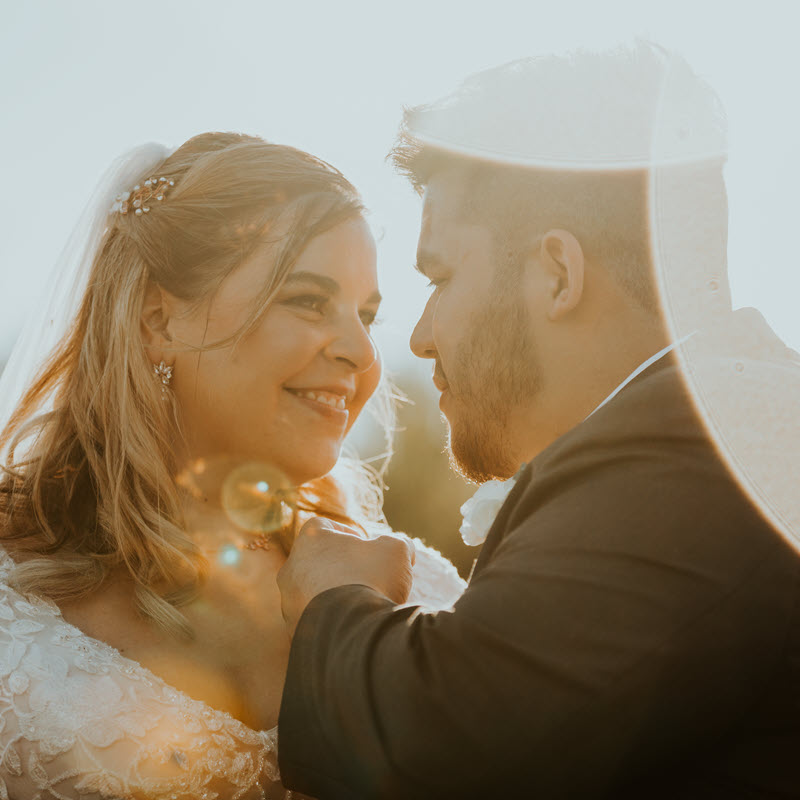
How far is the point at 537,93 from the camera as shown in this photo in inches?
104

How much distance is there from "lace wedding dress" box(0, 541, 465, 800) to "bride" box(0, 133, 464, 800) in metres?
0.02

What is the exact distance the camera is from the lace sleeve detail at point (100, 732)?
8.24ft

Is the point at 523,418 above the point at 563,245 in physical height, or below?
below

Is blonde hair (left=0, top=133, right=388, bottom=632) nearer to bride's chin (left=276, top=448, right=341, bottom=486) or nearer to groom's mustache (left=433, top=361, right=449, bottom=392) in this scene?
bride's chin (left=276, top=448, right=341, bottom=486)

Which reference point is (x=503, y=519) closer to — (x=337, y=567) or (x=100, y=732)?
(x=337, y=567)

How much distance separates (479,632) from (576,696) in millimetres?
209

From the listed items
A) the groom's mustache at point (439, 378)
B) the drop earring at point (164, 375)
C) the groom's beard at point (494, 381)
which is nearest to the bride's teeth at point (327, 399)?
the drop earring at point (164, 375)

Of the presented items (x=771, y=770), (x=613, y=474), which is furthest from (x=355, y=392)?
(x=771, y=770)

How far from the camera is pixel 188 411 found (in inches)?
138

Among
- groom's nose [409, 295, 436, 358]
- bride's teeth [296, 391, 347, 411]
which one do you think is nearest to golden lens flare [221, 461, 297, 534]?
bride's teeth [296, 391, 347, 411]

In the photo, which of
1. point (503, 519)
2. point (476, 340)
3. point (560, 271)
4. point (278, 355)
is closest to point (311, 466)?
point (278, 355)

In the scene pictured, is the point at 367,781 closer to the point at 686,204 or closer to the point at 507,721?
the point at 507,721

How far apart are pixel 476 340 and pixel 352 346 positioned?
1034mm

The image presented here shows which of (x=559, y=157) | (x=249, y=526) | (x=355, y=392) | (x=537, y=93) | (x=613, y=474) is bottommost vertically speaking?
(x=249, y=526)
